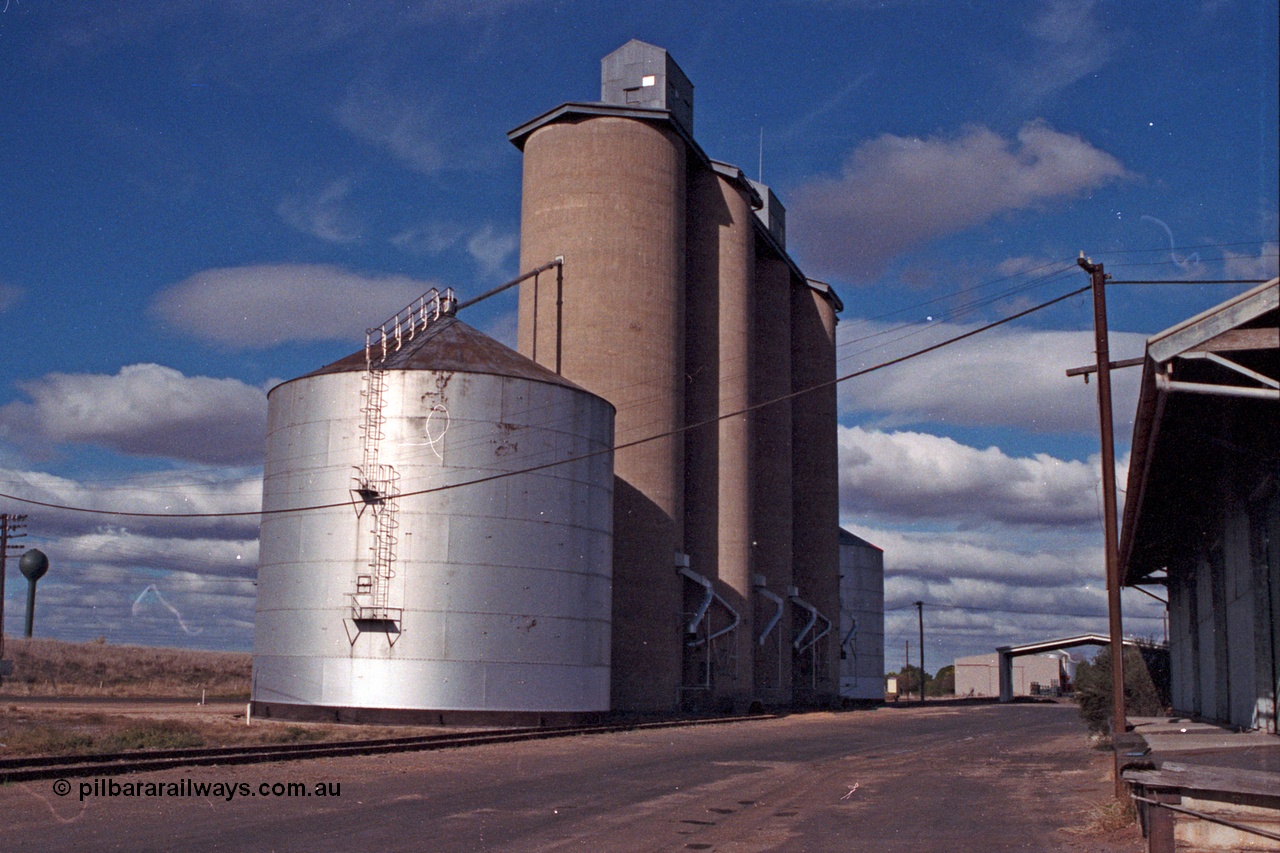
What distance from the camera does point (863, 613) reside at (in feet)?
273

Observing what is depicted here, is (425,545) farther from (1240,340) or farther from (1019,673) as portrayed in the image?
(1019,673)

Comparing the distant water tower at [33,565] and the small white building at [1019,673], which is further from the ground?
the distant water tower at [33,565]

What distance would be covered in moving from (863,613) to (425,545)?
2210 inches

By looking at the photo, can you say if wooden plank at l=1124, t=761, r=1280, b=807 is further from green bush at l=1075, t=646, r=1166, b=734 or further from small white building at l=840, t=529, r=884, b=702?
small white building at l=840, t=529, r=884, b=702

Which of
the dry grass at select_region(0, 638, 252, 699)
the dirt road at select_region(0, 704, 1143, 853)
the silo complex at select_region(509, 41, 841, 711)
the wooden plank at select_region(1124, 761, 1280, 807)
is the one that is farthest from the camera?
the dry grass at select_region(0, 638, 252, 699)

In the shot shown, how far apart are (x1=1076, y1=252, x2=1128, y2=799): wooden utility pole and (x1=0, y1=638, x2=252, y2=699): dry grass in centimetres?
4394

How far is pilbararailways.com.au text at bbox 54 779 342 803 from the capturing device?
16422mm

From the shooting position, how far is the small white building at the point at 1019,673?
414ft

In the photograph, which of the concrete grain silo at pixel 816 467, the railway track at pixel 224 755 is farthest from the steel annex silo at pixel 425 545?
the concrete grain silo at pixel 816 467

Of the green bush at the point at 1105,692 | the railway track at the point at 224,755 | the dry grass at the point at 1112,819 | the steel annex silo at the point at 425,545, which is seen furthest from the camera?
the steel annex silo at the point at 425,545

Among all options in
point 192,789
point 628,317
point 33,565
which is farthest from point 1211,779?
point 33,565

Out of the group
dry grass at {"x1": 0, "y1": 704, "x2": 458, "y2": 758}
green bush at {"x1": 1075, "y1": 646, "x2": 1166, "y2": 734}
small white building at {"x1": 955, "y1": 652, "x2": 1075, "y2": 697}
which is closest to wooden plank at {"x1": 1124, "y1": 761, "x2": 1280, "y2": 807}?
green bush at {"x1": 1075, "y1": 646, "x2": 1166, "y2": 734}

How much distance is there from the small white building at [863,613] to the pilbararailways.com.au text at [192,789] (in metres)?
64.3

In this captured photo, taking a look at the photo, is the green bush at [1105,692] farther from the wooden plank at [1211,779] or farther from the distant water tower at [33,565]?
the distant water tower at [33,565]
